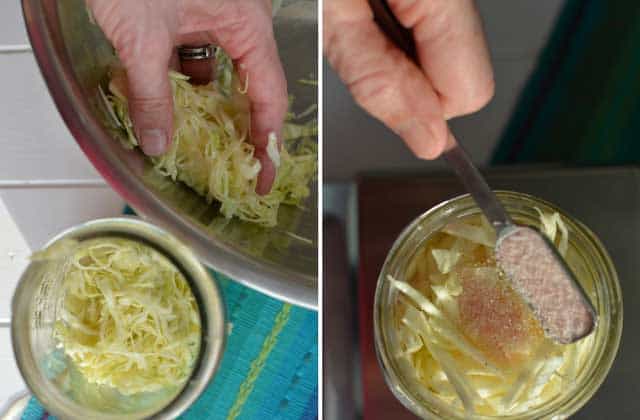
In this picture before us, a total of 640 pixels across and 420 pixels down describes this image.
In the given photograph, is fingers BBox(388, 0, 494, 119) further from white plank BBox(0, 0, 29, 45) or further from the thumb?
white plank BBox(0, 0, 29, 45)

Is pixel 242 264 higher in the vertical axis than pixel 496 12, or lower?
lower

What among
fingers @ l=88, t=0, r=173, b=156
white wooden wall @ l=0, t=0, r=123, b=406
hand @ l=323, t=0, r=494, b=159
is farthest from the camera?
white wooden wall @ l=0, t=0, r=123, b=406

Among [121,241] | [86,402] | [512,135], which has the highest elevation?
[512,135]

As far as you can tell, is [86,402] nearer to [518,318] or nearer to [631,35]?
[518,318]

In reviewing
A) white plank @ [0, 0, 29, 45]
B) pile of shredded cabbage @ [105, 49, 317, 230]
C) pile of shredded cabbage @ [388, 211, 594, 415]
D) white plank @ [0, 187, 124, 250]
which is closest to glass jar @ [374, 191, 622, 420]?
pile of shredded cabbage @ [388, 211, 594, 415]

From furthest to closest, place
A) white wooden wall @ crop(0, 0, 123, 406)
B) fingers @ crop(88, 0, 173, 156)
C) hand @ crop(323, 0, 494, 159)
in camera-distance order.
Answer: white wooden wall @ crop(0, 0, 123, 406), fingers @ crop(88, 0, 173, 156), hand @ crop(323, 0, 494, 159)

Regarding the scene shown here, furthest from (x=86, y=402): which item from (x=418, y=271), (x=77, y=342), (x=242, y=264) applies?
(x=418, y=271)
